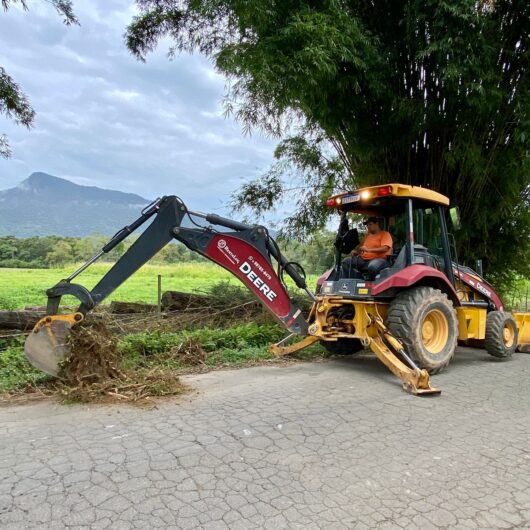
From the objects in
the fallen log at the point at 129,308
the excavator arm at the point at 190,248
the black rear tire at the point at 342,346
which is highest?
the excavator arm at the point at 190,248

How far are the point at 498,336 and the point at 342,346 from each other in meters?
2.22

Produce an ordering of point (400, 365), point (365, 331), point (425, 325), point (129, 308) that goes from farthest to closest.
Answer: point (129, 308), point (425, 325), point (365, 331), point (400, 365)

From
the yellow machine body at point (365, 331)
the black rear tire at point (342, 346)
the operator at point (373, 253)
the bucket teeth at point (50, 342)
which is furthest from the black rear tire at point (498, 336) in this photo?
the bucket teeth at point (50, 342)

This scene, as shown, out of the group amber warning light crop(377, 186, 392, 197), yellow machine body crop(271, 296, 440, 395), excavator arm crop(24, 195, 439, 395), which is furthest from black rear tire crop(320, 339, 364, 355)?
amber warning light crop(377, 186, 392, 197)

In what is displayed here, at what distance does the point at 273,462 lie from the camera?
9.89ft

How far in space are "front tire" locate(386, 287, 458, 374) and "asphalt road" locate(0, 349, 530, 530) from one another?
782mm

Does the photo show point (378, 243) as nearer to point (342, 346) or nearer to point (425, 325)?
point (425, 325)

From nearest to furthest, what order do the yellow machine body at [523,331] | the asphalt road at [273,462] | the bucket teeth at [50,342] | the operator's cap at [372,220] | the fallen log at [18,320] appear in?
1. the asphalt road at [273,462]
2. the bucket teeth at [50,342]
3. the operator's cap at [372,220]
4. the fallen log at [18,320]
5. the yellow machine body at [523,331]

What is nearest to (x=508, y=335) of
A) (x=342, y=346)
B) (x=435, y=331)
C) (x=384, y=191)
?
(x=435, y=331)

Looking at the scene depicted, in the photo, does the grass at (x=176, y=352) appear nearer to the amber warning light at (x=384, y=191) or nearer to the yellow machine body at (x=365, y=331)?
the yellow machine body at (x=365, y=331)

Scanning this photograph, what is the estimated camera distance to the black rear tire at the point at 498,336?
22.0 ft

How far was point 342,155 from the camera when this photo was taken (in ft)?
30.5

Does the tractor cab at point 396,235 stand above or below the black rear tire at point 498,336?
above

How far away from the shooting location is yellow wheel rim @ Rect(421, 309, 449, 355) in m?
5.74
